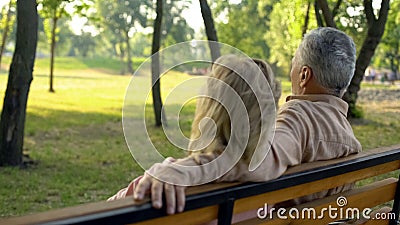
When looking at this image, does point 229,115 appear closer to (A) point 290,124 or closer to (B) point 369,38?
(A) point 290,124

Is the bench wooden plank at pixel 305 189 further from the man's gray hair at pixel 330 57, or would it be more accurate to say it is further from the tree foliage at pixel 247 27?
the tree foliage at pixel 247 27

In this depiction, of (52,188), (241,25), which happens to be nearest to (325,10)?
(52,188)

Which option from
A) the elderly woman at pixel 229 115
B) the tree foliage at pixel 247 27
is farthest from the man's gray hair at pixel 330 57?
the tree foliage at pixel 247 27

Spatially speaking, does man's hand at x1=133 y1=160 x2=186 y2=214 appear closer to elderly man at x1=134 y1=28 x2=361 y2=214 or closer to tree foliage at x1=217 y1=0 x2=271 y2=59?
elderly man at x1=134 y1=28 x2=361 y2=214

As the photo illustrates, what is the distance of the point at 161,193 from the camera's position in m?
1.26

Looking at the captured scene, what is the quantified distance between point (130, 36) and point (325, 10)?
41.3 meters

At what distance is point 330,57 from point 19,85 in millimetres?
5488

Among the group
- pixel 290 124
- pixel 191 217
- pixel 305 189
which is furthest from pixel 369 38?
pixel 191 217

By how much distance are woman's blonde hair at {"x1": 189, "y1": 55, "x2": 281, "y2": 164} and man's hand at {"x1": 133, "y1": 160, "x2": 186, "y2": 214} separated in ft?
0.56

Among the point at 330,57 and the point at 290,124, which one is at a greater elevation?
the point at 330,57

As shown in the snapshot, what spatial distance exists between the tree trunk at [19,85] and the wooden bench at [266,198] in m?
5.30

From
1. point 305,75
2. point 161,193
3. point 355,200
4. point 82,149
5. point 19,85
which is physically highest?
point 305,75

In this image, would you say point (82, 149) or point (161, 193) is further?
point (82, 149)

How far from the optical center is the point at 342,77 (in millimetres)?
1995
